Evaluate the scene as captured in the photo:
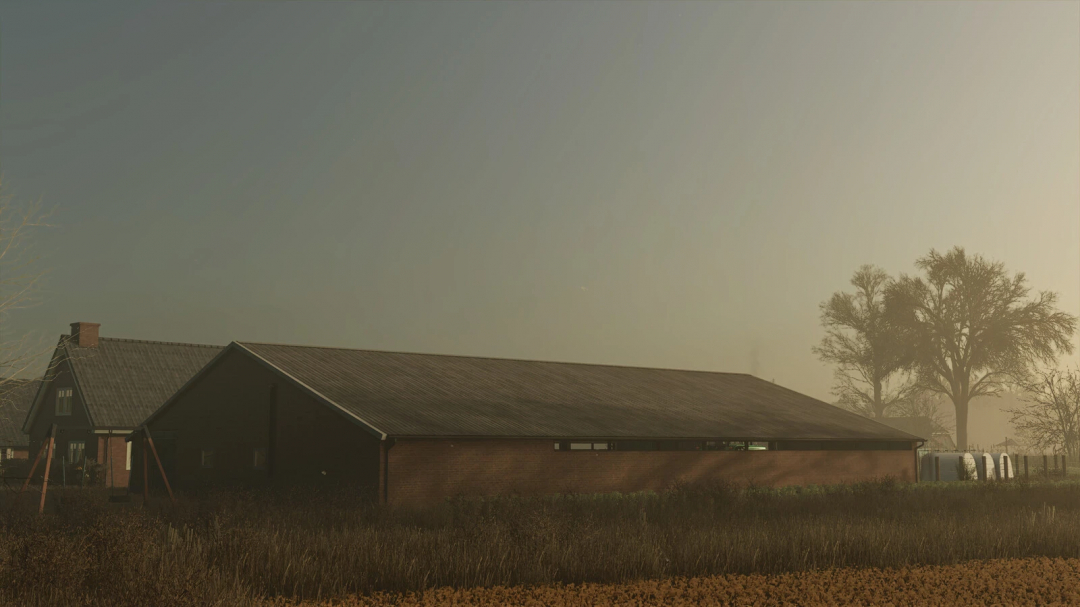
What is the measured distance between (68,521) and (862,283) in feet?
210

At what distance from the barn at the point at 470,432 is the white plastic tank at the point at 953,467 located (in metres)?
1.81

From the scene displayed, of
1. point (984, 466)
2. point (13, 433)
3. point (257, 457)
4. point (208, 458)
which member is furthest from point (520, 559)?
point (13, 433)

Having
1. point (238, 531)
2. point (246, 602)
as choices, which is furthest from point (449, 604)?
point (238, 531)

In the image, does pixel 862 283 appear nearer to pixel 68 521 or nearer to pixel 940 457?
pixel 940 457

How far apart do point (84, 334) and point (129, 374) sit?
3.23 m

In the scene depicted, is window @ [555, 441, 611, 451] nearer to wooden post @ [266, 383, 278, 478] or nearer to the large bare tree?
wooden post @ [266, 383, 278, 478]

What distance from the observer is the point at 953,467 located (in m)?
43.2

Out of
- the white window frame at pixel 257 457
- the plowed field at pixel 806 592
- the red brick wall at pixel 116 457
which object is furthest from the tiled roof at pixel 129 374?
the plowed field at pixel 806 592

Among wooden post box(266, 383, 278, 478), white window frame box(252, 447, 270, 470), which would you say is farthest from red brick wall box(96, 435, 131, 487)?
wooden post box(266, 383, 278, 478)

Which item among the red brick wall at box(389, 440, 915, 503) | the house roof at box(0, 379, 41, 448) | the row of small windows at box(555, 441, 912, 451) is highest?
the house roof at box(0, 379, 41, 448)

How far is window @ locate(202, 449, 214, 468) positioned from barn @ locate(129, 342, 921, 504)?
0.12 ft

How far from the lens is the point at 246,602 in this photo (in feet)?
36.0

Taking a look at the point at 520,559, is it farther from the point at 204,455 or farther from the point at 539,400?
the point at 204,455

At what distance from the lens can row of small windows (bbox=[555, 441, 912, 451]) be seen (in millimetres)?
32062
